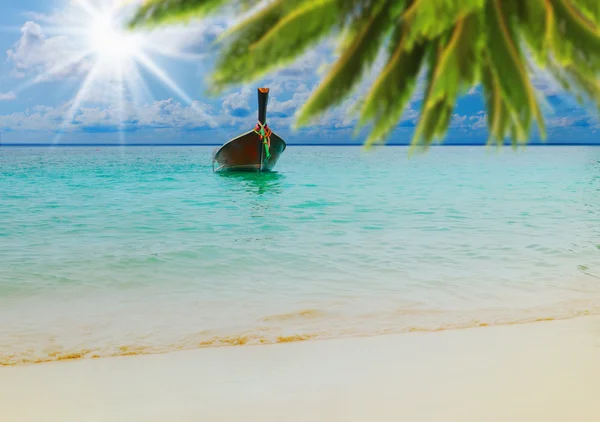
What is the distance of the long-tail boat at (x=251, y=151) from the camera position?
37916 mm

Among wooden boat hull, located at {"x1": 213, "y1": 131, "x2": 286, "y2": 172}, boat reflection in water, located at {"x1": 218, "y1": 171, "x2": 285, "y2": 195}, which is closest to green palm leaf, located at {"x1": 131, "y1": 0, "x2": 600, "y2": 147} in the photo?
boat reflection in water, located at {"x1": 218, "y1": 171, "x2": 285, "y2": 195}

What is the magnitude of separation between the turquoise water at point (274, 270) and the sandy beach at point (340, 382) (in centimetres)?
86

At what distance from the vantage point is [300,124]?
1.44m

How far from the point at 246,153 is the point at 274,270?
87.9ft

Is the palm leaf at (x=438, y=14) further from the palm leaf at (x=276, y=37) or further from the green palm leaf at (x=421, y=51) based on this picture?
the palm leaf at (x=276, y=37)

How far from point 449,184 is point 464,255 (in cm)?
2543

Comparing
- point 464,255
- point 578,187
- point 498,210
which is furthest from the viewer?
point 578,187

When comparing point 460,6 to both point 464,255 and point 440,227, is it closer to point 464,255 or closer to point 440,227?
point 464,255

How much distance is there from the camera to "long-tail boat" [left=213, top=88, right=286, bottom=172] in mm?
37916

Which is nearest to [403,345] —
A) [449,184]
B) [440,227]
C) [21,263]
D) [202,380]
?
[202,380]

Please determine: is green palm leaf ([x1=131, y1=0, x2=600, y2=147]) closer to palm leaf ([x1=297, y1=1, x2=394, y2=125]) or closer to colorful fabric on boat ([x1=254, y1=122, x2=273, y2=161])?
palm leaf ([x1=297, y1=1, x2=394, y2=125])

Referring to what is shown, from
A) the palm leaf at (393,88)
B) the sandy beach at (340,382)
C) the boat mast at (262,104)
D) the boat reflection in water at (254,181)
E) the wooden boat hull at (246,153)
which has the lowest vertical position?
the boat reflection in water at (254,181)

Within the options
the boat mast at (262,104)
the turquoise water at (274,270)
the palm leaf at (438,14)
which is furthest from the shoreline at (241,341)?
the boat mast at (262,104)

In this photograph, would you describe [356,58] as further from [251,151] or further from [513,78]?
[251,151]
